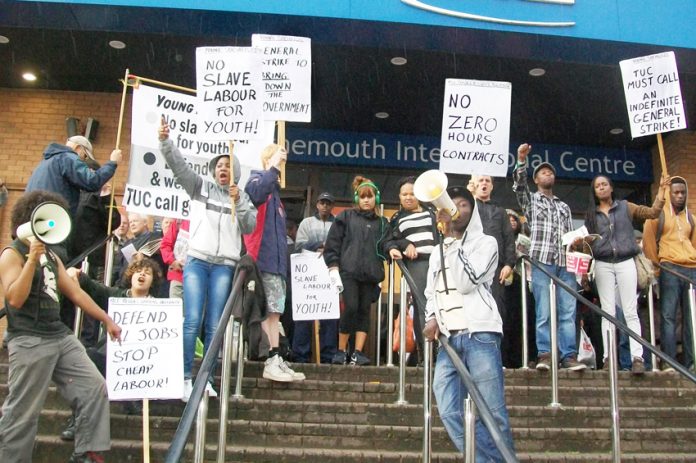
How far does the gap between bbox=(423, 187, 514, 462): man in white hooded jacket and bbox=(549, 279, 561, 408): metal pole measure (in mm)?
1870

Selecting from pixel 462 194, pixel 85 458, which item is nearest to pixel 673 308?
pixel 462 194

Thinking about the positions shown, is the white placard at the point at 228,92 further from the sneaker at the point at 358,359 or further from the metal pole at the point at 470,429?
the metal pole at the point at 470,429

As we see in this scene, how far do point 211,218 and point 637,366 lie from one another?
4305 mm

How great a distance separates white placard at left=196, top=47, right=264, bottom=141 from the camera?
20.9ft

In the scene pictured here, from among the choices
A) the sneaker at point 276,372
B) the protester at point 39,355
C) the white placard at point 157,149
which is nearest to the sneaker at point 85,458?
the protester at point 39,355

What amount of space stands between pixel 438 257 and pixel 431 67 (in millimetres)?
5549

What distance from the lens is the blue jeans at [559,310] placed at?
7.18m

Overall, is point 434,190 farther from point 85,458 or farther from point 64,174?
point 64,174

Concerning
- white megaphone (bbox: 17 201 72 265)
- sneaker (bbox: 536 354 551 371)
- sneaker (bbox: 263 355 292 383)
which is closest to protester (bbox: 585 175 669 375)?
sneaker (bbox: 536 354 551 371)

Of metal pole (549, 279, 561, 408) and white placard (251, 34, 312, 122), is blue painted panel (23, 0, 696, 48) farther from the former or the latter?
metal pole (549, 279, 561, 408)

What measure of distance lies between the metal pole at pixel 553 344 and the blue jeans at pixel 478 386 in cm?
194

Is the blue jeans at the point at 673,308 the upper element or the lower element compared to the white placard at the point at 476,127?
lower

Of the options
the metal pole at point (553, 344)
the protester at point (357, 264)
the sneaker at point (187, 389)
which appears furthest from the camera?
the protester at point (357, 264)

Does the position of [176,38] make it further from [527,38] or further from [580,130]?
[580,130]
